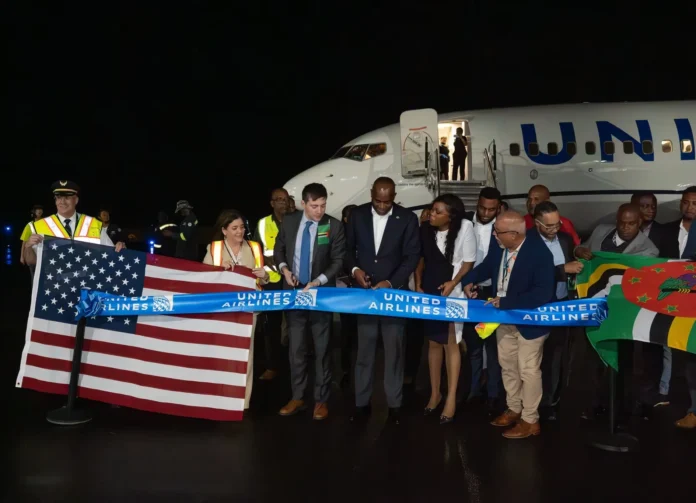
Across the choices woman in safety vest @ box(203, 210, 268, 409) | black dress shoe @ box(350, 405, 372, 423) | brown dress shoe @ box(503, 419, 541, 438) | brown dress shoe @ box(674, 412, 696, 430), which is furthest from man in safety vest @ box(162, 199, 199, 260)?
brown dress shoe @ box(674, 412, 696, 430)

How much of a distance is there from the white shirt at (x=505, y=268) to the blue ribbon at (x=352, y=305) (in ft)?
0.65

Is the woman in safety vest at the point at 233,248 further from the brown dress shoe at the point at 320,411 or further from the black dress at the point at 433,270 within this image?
the black dress at the point at 433,270

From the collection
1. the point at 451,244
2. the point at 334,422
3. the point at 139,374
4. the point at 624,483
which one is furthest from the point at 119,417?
the point at 624,483

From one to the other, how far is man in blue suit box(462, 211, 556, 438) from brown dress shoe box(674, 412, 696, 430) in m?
1.27

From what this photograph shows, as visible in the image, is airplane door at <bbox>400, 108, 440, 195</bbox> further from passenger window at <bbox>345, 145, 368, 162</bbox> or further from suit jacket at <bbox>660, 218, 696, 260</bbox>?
suit jacket at <bbox>660, 218, 696, 260</bbox>

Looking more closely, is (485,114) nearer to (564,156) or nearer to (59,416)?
(564,156)

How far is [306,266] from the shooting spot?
6.57 m

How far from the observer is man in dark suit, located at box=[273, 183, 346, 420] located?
650cm

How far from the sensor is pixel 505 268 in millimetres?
6035

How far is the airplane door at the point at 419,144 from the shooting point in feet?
51.0

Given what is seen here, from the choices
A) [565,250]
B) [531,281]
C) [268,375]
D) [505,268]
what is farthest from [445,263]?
[268,375]

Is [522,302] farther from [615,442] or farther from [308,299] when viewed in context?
[308,299]

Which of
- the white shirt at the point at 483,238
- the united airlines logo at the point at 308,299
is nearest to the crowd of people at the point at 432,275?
the united airlines logo at the point at 308,299

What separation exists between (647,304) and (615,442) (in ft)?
3.68
